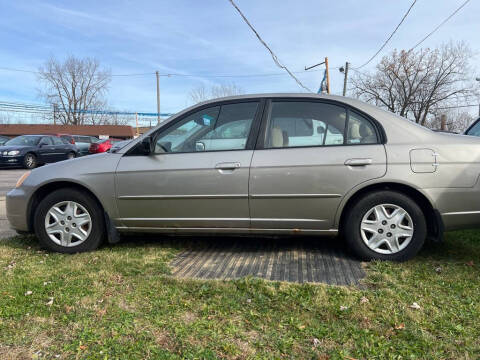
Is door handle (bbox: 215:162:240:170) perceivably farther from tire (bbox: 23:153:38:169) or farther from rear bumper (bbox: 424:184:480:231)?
tire (bbox: 23:153:38:169)

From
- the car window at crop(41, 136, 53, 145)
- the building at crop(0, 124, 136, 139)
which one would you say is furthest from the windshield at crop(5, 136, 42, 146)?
the building at crop(0, 124, 136, 139)

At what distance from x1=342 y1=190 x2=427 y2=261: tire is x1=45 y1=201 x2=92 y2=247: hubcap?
2584 millimetres

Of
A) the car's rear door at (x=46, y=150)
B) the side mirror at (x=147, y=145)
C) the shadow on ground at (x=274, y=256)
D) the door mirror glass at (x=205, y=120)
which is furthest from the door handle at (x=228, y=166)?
the car's rear door at (x=46, y=150)

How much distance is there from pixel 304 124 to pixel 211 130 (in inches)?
35.9

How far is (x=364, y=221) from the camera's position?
314 cm

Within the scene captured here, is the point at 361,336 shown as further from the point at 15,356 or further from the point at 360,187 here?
the point at 15,356

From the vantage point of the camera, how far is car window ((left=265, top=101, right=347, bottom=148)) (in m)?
3.24

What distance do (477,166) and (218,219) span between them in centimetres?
233

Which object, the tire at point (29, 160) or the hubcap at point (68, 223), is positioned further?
the tire at point (29, 160)

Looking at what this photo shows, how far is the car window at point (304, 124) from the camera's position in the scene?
10.6 ft

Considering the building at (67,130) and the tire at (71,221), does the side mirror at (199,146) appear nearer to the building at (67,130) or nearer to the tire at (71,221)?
the tire at (71,221)

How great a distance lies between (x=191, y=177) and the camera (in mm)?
3271

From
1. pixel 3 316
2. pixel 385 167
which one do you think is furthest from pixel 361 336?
pixel 3 316

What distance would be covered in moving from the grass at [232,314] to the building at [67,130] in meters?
43.5
